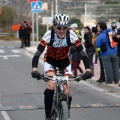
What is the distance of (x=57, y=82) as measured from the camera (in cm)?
828

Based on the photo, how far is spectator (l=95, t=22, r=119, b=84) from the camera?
15180 millimetres

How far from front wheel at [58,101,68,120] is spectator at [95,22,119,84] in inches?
286

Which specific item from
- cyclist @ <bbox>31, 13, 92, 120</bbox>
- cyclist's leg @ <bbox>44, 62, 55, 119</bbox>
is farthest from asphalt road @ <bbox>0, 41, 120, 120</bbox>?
cyclist @ <bbox>31, 13, 92, 120</bbox>

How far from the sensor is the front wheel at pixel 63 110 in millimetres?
7750

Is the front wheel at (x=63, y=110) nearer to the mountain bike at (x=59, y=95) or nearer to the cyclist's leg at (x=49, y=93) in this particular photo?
the mountain bike at (x=59, y=95)

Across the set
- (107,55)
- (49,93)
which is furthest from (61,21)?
(107,55)

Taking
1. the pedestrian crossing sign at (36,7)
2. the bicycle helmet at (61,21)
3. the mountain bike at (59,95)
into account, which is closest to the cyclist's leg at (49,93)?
the mountain bike at (59,95)

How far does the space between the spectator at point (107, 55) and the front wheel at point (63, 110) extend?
7.28m

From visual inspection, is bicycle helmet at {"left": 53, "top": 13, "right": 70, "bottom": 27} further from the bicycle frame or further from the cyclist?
the bicycle frame

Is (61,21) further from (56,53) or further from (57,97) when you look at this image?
(57,97)

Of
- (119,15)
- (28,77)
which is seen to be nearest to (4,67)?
(28,77)

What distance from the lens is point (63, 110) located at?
7.82 m

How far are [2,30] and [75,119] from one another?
52.3m

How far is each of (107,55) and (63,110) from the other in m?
7.66
